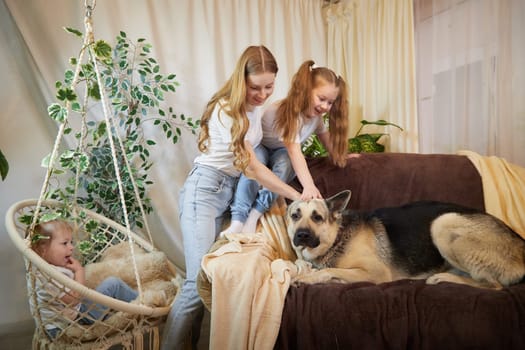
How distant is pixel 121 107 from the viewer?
2393 millimetres

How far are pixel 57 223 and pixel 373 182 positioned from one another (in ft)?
6.24

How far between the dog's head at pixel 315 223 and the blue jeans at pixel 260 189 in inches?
9.7

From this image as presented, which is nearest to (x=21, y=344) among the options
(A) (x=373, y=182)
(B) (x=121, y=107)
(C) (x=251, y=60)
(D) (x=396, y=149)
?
(B) (x=121, y=107)

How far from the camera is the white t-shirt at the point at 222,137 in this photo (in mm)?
1753

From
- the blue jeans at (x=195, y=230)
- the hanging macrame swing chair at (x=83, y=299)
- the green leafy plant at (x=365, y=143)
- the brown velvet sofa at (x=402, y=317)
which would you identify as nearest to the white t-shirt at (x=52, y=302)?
the hanging macrame swing chair at (x=83, y=299)

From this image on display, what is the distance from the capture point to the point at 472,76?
2.50 meters

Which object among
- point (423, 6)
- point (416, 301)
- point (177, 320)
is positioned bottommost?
point (177, 320)

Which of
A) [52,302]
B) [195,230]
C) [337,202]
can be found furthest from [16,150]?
[337,202]

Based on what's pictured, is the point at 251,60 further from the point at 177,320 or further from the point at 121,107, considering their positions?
the point at 177,320

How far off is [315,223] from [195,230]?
63 cm

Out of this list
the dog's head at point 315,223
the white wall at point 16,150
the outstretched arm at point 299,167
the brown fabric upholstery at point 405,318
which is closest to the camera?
the brown fabric upholstery at point 405,318

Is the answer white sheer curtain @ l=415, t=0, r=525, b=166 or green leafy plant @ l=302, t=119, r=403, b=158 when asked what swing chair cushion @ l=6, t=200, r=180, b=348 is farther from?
white sheer curtain @ l=415, t=0, r=525, b=166

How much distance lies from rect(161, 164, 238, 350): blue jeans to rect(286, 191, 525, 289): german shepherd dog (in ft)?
1.36

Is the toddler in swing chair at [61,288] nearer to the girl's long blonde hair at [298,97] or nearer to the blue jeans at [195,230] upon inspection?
the blue jeans at [195,230]
